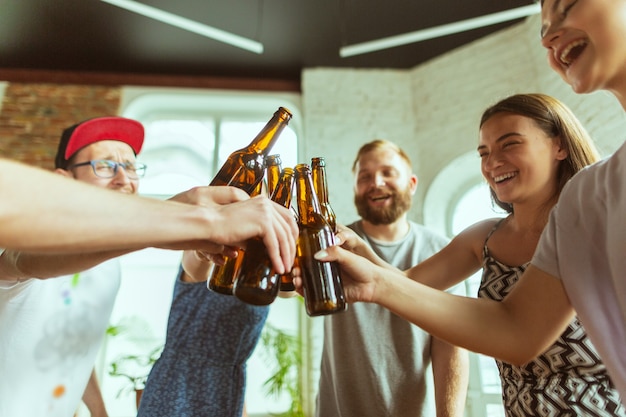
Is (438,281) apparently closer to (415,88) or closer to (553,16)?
(553,16)

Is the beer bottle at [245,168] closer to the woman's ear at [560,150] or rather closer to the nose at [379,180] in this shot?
the woman's ear at [560,150]

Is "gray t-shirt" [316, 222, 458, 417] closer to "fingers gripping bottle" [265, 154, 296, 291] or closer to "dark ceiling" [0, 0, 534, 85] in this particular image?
"fingers gripping bottle" [265, 154, 296, 291]

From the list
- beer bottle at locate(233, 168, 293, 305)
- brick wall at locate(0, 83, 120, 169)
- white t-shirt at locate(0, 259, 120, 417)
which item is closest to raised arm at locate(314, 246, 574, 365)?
beer bottle at locate(233, 168, 293, 305)

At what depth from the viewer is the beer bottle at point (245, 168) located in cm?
98

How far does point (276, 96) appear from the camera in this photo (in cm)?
432

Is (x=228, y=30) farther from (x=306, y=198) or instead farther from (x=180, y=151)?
→ (x=306, y=198)

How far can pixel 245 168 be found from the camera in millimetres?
1065

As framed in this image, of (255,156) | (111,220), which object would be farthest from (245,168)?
(111,220)

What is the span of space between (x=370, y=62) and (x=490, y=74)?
112 cm

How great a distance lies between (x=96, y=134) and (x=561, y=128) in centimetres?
158

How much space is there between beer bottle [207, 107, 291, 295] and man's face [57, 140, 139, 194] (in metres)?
0.73

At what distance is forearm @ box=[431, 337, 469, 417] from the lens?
1.46 metres

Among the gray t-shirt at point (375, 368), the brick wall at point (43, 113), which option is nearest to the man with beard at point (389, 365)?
the gray t-shirt at point (375, 368)

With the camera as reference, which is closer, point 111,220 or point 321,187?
point 111,220
